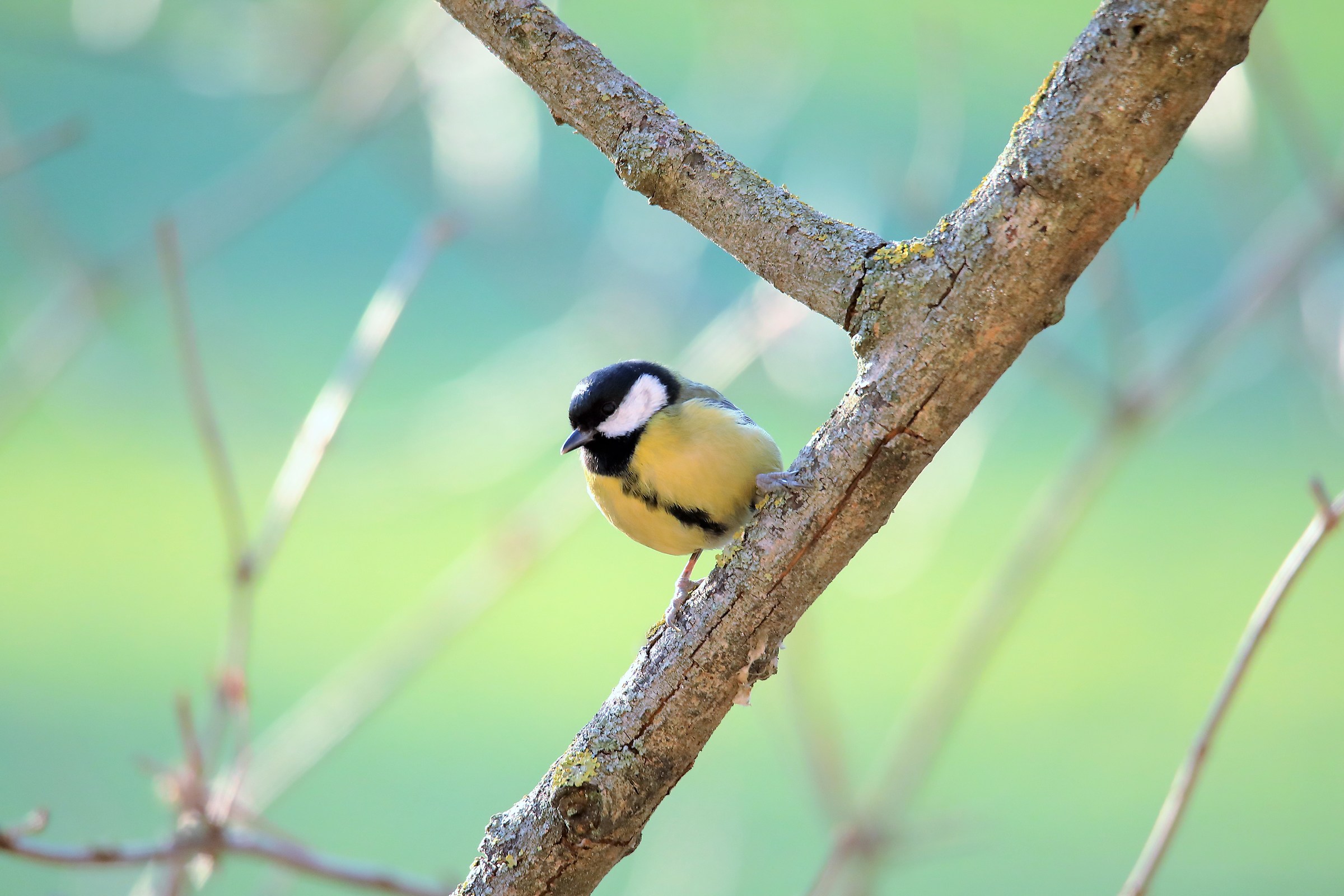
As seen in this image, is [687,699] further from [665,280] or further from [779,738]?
[665,280]

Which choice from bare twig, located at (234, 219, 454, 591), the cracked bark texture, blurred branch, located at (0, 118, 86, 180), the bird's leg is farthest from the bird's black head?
blurred branch, located at (0, 118, 86, 180)

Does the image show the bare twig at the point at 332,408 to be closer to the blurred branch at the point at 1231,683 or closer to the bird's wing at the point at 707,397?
the bird's wing at the point at 707,397

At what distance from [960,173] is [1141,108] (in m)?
3.33

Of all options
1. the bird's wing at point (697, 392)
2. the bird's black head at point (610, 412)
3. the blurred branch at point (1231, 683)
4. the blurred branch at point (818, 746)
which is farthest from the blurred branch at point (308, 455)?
the blurred branch at point (1231, 683)

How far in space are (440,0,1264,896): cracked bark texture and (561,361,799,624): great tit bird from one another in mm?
326

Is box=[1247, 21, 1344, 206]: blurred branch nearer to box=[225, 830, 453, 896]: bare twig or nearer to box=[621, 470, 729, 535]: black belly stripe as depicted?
box=[621, 470, 729, 535]: black belly stripe

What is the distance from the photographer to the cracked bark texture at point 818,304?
60 centimetres

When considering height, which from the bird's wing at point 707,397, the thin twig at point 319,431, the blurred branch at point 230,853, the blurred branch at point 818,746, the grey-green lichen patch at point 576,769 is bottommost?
the blurred branch at point 230,853

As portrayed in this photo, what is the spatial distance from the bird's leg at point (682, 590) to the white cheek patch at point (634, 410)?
16cm

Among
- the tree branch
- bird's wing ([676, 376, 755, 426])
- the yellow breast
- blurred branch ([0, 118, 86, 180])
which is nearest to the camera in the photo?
the tree branch

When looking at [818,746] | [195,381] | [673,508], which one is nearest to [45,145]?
[195,381]

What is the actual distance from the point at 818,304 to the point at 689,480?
0.45m

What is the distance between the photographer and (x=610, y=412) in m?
1.22

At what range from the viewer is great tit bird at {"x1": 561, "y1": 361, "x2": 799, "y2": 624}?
1.12 meters
